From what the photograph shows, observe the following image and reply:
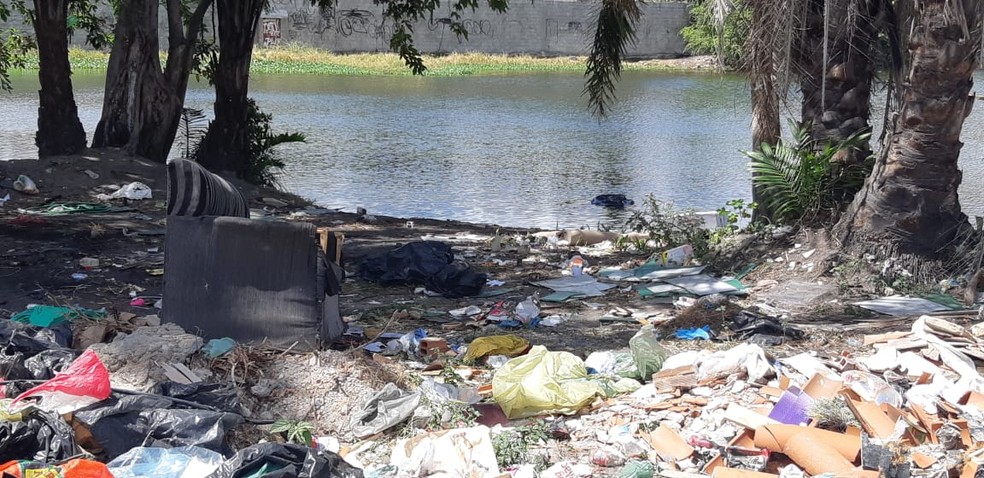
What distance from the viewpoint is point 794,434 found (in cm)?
449

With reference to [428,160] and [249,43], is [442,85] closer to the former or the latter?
[428,160]

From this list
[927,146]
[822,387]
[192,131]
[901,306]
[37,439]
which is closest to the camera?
[37,439]

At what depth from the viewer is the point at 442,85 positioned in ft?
107

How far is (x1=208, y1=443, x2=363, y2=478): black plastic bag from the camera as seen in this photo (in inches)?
157

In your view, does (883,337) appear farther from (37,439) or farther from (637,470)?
(37,439)

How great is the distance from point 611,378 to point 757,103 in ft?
13.8

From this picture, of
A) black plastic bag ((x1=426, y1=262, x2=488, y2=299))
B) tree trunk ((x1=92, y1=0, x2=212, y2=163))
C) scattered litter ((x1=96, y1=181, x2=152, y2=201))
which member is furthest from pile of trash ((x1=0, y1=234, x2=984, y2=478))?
tree trunk ((x1=92, y1=0, x2=212, y2=163))

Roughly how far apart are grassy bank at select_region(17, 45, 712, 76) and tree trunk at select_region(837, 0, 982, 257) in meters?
29.5

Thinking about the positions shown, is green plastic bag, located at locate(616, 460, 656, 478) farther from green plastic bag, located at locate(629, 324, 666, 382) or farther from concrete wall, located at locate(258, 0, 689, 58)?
concrete wall, located at locate(258, 0, 689, 58)

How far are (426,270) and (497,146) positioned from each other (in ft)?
37.3

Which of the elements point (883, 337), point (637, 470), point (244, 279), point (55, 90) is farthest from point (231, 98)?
point (637, 470)

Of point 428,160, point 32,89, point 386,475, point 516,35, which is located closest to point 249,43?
point 428,160

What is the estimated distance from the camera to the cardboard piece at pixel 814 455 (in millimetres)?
4305

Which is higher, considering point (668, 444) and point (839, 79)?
point (839, 79)
